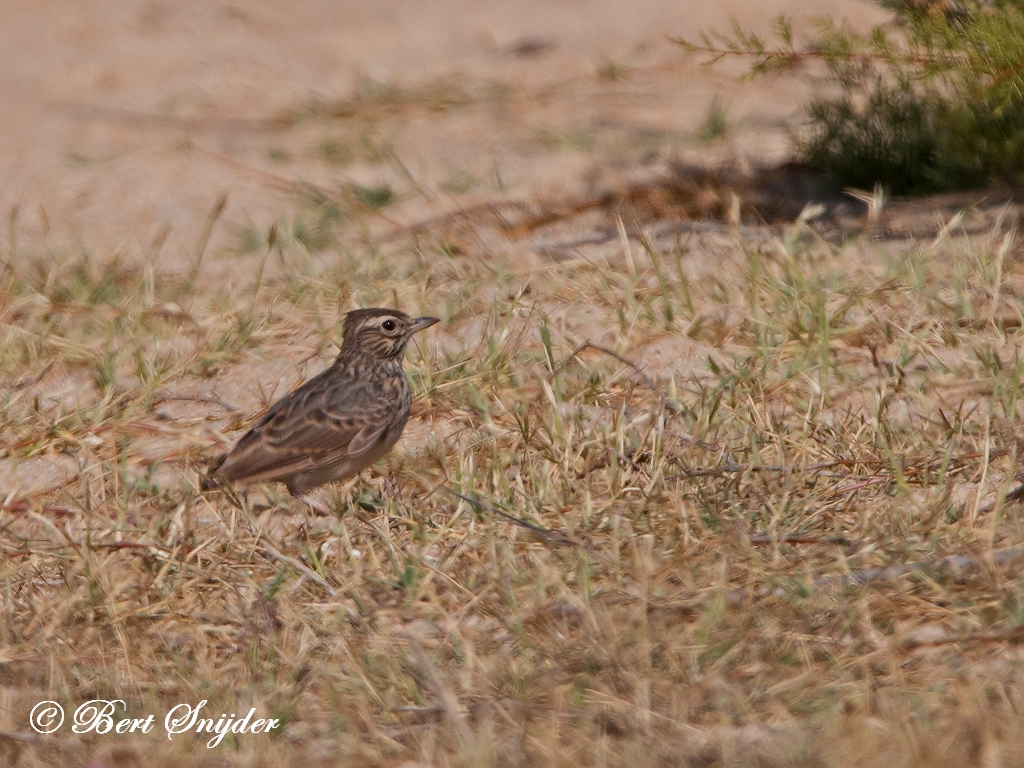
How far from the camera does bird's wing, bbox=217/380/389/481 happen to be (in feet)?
15.2

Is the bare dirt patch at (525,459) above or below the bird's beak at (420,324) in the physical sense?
below

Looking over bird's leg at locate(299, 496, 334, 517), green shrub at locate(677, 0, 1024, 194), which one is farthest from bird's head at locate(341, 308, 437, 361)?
green shrub at locate(677, 0, 1024, 194)

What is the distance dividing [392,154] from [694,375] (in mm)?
3231

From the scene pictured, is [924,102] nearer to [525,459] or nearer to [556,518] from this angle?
[525,459]

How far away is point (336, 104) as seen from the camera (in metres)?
9.65

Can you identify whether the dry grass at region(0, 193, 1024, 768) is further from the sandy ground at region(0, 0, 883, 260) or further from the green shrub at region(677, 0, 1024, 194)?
the sandy ground at region(0, 0, 883, 260)

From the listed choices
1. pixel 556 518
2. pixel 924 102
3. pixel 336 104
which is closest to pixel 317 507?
pixel 556 518

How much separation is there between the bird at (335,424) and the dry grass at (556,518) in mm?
138

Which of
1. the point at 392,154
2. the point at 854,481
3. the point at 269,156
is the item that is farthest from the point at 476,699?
the point at 269,156

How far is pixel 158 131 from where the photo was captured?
918 centimetres

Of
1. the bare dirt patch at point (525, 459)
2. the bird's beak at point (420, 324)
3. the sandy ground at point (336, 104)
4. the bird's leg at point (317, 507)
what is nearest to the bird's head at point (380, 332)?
the bird's beak at point (420, 324)

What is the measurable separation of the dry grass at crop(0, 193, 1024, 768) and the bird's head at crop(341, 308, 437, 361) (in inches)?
9.6

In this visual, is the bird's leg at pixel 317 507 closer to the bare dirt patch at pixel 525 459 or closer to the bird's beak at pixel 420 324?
the bare dirt patch at pixel 525 459

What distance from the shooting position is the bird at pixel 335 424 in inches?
183
